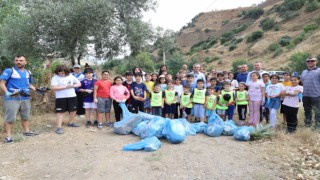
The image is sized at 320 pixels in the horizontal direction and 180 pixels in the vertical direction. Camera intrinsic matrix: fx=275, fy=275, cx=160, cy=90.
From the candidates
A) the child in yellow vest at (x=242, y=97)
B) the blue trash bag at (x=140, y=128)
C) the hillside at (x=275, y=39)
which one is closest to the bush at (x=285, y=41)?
the hillside at (x=275, y=39)

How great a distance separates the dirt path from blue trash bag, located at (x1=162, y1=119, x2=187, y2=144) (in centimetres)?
10

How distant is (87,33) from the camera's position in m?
8.47

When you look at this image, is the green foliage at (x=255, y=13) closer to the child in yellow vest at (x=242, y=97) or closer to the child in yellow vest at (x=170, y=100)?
the child in yellow vest at (x=242, y=97)

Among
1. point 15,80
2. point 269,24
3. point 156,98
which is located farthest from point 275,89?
point 269,24

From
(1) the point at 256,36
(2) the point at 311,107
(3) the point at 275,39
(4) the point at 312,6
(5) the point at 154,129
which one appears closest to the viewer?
(5) the point at 154,129

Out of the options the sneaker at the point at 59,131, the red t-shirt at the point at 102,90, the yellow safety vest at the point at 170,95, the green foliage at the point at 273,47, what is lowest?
the sneaker at the point at 59,131

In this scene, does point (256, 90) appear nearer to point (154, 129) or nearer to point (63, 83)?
point (154, 129)

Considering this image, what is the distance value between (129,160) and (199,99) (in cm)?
297

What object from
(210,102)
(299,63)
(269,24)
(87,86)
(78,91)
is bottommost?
(210,102)

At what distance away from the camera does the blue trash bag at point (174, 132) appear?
5207 millimetres

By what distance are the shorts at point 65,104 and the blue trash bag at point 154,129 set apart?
1.74m

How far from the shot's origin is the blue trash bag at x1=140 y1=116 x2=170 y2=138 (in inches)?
214

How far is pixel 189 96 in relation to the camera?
7016mm

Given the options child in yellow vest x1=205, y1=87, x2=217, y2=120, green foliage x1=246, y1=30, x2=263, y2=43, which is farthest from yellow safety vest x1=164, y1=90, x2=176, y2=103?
green foliage x1=246, y1=30, x2=263, y2=43
